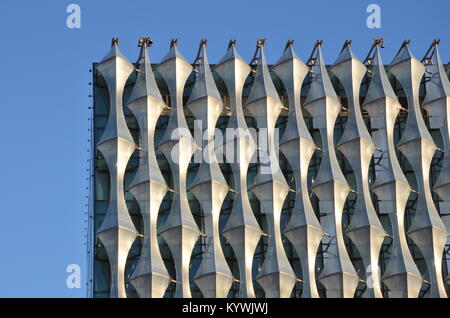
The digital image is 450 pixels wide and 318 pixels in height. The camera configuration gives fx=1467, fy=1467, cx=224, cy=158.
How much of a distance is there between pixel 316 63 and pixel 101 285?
18.5 metres

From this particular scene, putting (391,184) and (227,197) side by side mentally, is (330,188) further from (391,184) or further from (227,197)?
(227,197)

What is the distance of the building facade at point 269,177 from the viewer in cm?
8062

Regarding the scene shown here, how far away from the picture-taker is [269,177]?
271 feet

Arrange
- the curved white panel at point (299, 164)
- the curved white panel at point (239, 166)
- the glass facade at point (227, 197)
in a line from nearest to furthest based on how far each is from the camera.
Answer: the curved white panel at point (239, 166) < the curved white panel at point (299, 164) < the glass facade at point (227, 197)

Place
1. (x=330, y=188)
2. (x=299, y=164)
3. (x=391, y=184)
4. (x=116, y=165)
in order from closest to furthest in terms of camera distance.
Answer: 1. (x=116, y=165)
2. (x=330, y=188)
3. (x=299, y=164)
4. (x=391, y=184)

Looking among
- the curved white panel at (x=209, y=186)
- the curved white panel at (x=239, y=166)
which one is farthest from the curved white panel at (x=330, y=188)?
the curved white panel at (x=209, y=186)

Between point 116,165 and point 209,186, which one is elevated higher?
point 116,165

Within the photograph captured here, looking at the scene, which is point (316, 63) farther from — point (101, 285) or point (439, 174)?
point (101, 285)

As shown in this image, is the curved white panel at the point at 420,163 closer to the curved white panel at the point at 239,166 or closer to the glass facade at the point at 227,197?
the glass facade at the point at 227,197

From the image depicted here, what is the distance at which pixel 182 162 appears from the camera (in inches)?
3253

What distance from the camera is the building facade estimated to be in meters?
80.6

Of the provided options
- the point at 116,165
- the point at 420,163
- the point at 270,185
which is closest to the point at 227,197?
the point at 270,185
